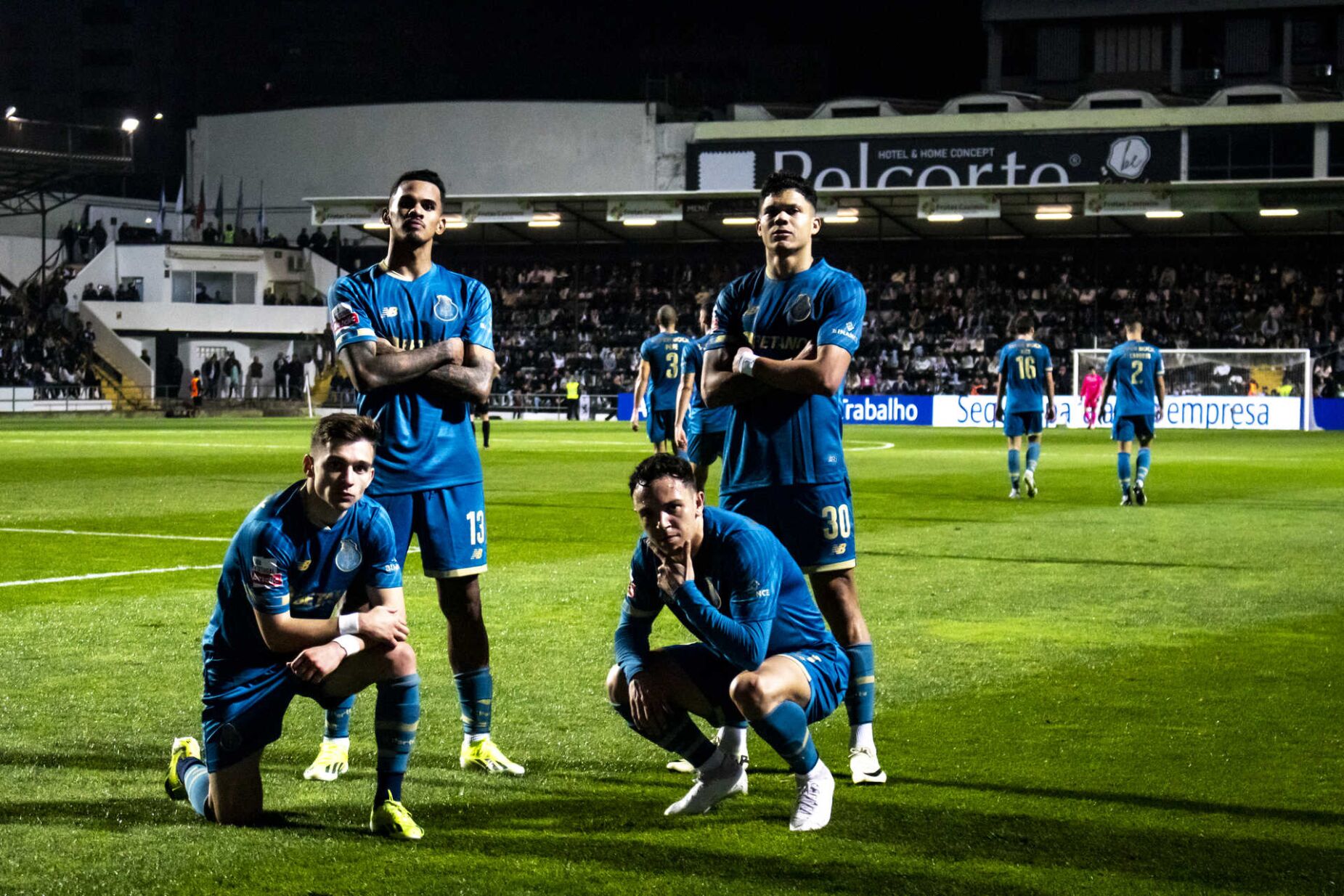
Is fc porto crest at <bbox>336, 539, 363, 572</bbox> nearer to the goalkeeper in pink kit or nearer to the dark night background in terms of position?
the goalkeeper in pink kit

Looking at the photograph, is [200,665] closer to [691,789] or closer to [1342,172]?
[691,789]

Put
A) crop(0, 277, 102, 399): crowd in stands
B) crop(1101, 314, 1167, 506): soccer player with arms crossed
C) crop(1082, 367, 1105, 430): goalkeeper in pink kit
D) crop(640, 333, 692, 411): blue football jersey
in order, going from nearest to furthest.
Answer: crop(1101, 314, 1167, 506): soccer player with arms crossed
crop(640, 333, 692, 411): blue football jersey
crop(1082, 367, 1105, 430): goalkeeper in pink kit
crop(0, 277, 102, 399): crowd in stands

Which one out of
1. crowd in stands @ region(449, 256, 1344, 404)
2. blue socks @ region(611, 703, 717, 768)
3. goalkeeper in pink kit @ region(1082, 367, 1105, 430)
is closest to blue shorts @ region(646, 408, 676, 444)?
blue socks @ region(611, 703, 717, 768)

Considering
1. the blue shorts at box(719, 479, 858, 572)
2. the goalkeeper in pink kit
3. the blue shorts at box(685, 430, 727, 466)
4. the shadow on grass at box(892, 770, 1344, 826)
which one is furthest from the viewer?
the goalkeeper in pink kit

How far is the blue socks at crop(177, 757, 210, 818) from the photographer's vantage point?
16.0ft

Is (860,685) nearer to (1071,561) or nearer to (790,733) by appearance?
(790,733)

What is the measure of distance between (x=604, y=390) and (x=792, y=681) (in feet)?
159

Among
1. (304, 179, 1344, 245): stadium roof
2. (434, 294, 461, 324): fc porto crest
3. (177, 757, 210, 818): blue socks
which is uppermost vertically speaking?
(304, 179, 1344, 245): stadium roof

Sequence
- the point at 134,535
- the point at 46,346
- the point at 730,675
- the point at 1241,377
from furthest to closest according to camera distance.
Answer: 1. the point at 46,346
2. the point at 1241,377
3. the point at 134,535
4. the point at 730,675

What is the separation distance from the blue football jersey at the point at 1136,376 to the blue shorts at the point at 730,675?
543 inches

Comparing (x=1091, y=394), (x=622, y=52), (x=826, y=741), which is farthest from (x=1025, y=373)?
(x=622, y=52)

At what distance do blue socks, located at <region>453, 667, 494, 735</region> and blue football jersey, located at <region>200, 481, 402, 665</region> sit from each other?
2.98 feet

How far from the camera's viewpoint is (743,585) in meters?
4.82

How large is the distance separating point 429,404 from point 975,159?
54166 millimetres
